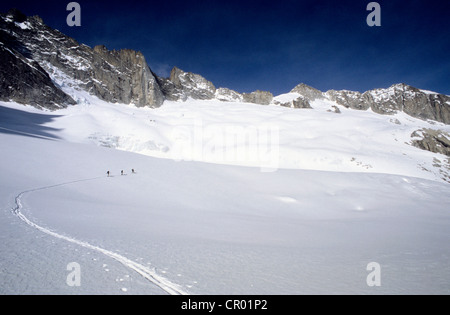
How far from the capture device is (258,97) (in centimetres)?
12862

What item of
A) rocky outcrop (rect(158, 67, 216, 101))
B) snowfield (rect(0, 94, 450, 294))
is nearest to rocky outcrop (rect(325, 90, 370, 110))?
rocky outcrop (rect(158, 67, 216, 101))

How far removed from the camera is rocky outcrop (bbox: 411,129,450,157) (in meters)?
36.7

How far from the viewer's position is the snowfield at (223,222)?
12.6 feet

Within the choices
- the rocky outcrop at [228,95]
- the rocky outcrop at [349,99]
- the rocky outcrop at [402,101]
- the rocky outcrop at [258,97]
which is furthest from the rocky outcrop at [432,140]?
the rocky outcrop at [349,99]

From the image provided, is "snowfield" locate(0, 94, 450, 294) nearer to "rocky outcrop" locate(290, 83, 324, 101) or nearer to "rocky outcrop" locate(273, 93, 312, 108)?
"rocky outcrop" locate(273, 93, 312, 108)

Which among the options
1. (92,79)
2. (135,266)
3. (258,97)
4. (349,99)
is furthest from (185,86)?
(135,266)

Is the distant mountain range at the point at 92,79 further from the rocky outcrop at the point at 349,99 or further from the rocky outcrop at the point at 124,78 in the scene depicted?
the rocky outcrop at the point at 349,99

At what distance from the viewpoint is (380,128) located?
44.7 metres

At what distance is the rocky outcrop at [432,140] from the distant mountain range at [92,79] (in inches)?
3195

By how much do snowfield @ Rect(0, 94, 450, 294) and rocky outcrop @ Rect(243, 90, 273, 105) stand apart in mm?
95553
